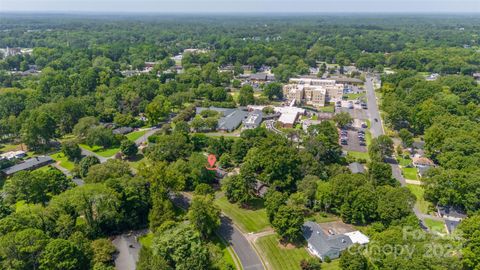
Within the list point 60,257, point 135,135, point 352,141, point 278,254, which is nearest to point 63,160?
point 135,135

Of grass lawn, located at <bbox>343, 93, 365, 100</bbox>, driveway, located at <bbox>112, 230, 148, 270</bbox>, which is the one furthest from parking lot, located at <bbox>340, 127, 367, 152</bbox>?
driveway, located at <bbox>112, 230, 148, 270</bbox>

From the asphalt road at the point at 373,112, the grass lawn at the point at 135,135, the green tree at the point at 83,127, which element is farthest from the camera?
the asphalt road at the point at 373,112

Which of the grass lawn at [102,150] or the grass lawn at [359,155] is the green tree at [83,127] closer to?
the grass lawn at [102,150]

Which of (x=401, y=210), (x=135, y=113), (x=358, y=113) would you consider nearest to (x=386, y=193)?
(x=401, y=210)

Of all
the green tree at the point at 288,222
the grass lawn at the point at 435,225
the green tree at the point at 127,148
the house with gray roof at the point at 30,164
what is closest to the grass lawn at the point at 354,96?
the grass lawn at the point at 435,225

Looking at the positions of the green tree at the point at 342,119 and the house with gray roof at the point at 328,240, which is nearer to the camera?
the house with gray roof at the point at 328,240

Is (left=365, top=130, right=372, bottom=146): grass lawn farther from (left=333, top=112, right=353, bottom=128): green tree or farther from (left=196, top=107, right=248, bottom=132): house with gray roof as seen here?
(left=196, top=107, right=248, bottom=132): house with gray roof
